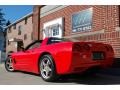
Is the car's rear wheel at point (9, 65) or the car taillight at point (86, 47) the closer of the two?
the car taillight at point (86, 47)

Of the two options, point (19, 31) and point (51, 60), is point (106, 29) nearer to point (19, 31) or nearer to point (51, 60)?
point (51, 60)

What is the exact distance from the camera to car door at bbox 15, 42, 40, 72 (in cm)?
806

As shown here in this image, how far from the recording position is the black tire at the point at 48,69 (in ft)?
23.1

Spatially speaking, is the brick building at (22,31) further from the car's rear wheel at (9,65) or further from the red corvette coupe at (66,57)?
the red corvette coupe at (66,57)

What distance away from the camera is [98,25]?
11195 mm

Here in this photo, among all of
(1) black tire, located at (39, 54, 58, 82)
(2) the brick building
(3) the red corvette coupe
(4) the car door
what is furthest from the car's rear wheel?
(2) the brick building

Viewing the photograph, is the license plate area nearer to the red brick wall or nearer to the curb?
the curb

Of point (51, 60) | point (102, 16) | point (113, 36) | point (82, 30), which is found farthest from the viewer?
point (82, 30)

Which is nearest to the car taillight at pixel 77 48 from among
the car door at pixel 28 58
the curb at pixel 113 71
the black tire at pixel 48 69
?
the black tire at pixel 48 69

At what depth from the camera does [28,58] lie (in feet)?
27.9

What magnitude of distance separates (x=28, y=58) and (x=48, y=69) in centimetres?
137

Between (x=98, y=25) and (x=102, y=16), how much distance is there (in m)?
0.41
